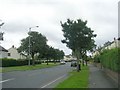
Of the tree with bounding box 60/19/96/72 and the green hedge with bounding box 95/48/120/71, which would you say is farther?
the tree with bounding box 60/19/96/72

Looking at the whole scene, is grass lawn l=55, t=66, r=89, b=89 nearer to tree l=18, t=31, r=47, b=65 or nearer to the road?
the road

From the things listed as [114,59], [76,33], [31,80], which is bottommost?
[31,80]

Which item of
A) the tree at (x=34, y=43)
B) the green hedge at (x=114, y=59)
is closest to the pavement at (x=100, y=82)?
the green hedge at (x=114, y=59)

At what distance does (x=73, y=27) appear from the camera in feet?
150

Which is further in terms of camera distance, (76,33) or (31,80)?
(76,33)

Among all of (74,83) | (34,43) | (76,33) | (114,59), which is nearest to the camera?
(74,83)

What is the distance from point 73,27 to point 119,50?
25196 mm

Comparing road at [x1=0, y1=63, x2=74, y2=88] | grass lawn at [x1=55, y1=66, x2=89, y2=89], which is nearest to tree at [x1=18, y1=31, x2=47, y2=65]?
road at [x1=0, y1=63, x2=74, y2=88]

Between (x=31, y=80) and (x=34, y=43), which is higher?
(x=34, y=43)

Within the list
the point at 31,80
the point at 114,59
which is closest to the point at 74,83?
the point at 114,59

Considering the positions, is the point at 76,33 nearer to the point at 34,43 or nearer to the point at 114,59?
the point at 114,59

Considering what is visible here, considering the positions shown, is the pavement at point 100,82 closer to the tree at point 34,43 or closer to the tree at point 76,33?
the tree at point 76,33

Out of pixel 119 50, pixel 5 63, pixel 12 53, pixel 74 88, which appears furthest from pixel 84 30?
pixel 12 53

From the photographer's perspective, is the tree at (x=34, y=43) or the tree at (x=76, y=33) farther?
the tree at (x=34, y=43)
